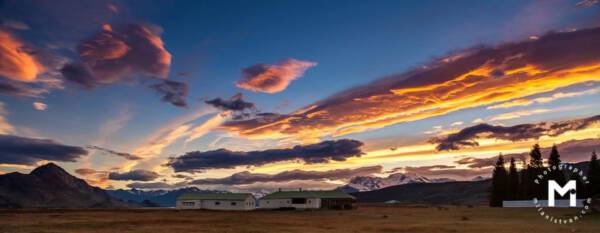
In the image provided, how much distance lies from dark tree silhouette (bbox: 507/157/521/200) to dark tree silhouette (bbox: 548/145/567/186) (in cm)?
1120

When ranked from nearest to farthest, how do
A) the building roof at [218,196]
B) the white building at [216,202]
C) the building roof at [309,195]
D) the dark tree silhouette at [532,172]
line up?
the dark tree silhouette at [532,172], the building roof at [309,195], the white building at [216,202], the building roof at [218,196]

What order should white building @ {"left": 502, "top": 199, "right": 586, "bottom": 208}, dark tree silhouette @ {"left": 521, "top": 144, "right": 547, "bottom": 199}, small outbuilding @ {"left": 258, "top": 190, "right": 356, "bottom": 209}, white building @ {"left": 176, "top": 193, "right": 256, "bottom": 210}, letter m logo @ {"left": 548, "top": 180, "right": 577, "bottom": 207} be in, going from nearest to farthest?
white building @ {"left": 502, "top": 199, "right": 586, "bottom": 208}, letter m logo @ {"left": 548, "top": 180, "right": 577, "bottom": 207}, dark tree silhouette @ {"left": 521, "top": 144, "right": 547, "bottom": 199}, small outbuilding @ {"left": 258, "top": 190, "right": 356, "bottom": 209}, white building @ {"left": 176, "top": 193, "right": 256, "bottom": 210}

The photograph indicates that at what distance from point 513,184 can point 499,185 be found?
3245mm

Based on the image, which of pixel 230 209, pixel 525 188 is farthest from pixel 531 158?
pixel 230 209

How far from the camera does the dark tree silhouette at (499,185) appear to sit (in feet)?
349

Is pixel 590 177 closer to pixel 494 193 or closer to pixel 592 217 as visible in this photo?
pixel 494 193

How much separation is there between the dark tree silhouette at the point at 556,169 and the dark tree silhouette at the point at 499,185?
12.0m

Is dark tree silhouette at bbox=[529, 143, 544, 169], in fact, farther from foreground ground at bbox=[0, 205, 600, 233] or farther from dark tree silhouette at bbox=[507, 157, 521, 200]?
foreground ground at bbox=[0, 205, 600, 233]

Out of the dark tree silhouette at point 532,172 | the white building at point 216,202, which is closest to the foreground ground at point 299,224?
the dark tree silhouette at point 532,172

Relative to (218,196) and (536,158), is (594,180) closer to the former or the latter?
(536,158)

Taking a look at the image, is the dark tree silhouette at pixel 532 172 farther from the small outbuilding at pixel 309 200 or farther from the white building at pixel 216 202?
the white building at pixel 216 202

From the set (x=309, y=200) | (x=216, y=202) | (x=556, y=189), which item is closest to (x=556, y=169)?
(x=556, y=189)

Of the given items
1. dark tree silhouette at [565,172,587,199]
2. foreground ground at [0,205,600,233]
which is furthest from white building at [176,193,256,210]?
dark tree silhouette at [565,172,587,199]

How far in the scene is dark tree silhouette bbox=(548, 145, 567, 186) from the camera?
92.4 m
